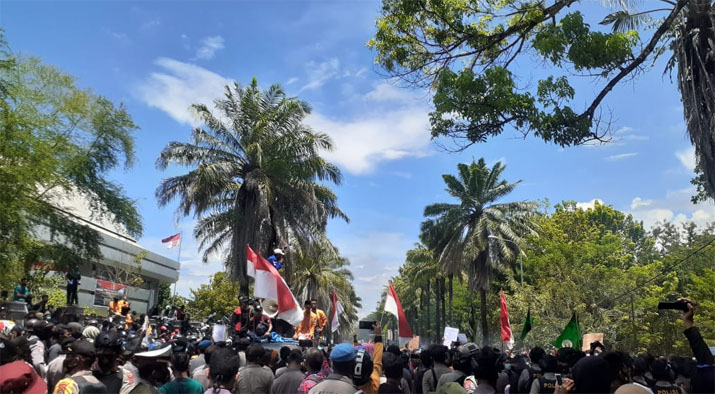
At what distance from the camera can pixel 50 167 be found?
700 inches

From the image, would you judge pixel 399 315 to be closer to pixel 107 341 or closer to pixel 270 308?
pixel 270 308

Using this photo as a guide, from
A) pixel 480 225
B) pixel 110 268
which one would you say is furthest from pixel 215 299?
pixel 480 225

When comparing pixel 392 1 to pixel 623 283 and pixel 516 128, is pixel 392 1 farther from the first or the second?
pixel 623 283

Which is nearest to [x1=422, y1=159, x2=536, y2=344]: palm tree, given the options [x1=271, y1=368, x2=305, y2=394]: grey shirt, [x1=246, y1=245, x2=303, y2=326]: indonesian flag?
[x1=246, y1=245, x2=303, y2=326]: indonesian flag

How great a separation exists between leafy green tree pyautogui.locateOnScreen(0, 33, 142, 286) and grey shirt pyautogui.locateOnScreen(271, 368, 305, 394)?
45.9ft

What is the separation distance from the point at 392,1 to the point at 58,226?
16.8 meters

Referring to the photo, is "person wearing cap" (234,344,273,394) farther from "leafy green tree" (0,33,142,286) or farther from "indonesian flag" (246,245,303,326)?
"leafy green tree" (0,33,142,286)

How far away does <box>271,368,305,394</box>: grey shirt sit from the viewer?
19.2 ft

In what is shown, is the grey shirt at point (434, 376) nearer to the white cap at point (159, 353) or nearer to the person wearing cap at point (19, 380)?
the white cap at point (159, 353)

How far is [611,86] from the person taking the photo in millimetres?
9031

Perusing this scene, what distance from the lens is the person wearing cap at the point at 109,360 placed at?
4.29 m

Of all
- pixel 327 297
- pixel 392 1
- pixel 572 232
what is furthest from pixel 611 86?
pixel 327 297

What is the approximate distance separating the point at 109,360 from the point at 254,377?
5.78 ft

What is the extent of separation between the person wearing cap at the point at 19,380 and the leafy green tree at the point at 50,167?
47.8 ft
